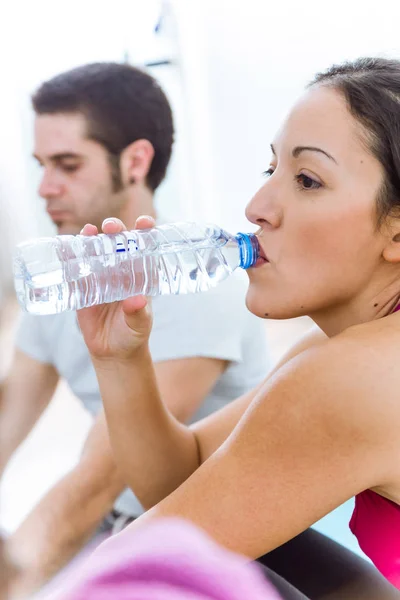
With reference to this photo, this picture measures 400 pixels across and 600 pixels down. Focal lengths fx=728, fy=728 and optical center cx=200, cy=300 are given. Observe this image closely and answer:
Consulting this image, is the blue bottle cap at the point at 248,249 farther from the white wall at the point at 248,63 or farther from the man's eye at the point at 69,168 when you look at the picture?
the white wall at the point at 248,63

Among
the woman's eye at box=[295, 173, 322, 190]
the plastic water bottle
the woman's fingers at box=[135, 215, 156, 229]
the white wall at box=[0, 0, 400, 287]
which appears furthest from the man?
the white wall at box=[0, 0, 400, 287]

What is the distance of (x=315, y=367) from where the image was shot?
74 centimetres

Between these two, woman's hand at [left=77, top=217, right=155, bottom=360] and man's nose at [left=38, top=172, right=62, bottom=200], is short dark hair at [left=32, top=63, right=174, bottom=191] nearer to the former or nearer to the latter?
man's nose at [left=38, top=172, right=62, bottom=200]

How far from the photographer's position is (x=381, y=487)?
0.79m

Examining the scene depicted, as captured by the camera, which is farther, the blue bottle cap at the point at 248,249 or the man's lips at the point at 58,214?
the man's lips at the point at 58,214

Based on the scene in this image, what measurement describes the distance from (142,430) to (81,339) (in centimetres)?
45

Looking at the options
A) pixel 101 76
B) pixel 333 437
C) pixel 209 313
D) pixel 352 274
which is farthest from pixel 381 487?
Result: pixel 101 76

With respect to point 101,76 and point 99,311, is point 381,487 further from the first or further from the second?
point 101,76

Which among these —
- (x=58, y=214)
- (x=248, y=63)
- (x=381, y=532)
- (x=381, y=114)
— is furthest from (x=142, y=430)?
(x=248, y=63)

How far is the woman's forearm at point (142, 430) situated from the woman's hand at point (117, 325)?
2cm

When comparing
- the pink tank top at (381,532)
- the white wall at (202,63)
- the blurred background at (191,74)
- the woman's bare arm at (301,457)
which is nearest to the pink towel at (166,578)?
the woman's bare arm at (301,457)

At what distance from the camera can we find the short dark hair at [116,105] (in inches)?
67.9

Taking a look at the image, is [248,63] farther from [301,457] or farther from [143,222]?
[301,457]

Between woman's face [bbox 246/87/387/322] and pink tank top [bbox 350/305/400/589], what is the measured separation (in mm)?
83
